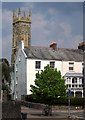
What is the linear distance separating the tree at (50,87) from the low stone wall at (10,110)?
18064mm

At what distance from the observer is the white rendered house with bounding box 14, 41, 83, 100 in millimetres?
43969

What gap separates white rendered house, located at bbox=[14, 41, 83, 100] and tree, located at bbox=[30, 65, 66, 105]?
7706 millimetres

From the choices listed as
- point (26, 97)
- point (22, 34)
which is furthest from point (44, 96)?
point (22, 34)

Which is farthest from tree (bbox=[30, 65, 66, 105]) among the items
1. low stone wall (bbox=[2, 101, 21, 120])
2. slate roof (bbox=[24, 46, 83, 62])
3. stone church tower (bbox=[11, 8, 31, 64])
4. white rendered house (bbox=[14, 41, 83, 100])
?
stone church tower (bbox=[11, 8, 31, 64])

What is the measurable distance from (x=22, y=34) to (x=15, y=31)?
214 centimetres

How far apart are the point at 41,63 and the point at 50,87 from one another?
919cm

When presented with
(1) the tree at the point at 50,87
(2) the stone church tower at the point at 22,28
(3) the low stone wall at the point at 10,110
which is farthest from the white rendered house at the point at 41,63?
(2) the stone church tower at the point at 22,28

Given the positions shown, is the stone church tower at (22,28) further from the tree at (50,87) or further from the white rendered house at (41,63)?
the tree at (50,87)

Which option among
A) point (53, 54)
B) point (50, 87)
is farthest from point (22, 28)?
point (50, 87)

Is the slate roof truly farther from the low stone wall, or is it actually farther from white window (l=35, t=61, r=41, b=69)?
the low stone wall

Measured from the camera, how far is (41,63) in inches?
1740

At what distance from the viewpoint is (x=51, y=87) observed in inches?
1389

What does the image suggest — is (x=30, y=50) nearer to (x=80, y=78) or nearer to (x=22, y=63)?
(x=22, y=63)

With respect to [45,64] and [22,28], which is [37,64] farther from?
[22,28]
